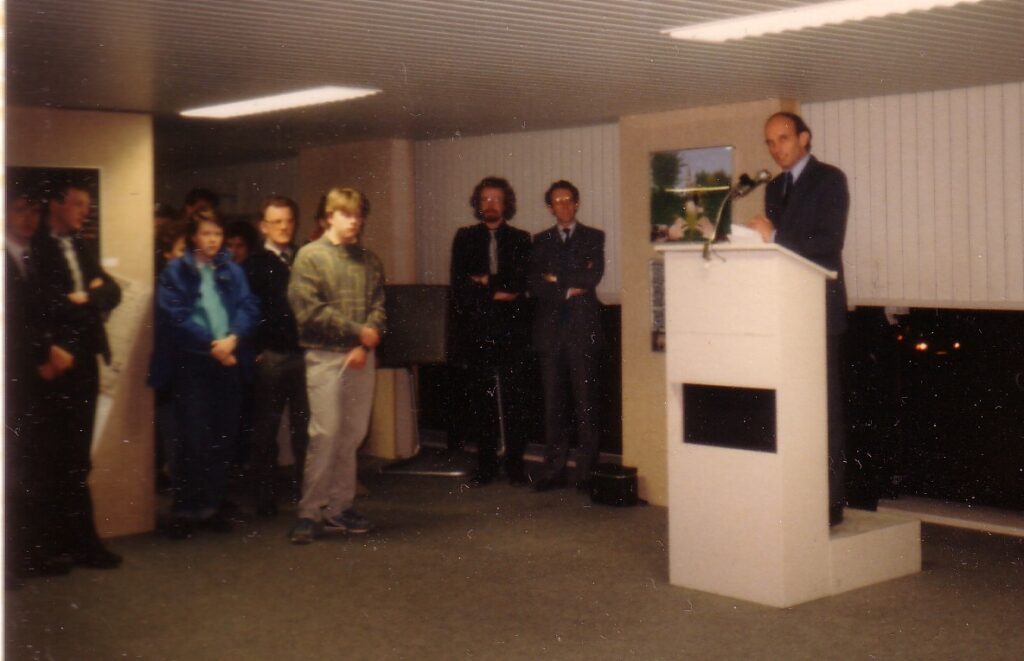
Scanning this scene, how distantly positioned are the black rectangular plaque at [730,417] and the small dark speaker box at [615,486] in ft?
5.87

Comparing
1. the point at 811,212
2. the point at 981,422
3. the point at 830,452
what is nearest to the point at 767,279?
the point at 811,212

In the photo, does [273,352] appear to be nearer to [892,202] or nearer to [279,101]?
[279,101]

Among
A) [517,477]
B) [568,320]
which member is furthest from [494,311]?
[517,477]

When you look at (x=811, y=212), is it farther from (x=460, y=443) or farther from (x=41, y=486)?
(x=460, y=443)

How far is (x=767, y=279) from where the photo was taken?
440 centimetres

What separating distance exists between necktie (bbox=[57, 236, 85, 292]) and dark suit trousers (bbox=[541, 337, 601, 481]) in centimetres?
284

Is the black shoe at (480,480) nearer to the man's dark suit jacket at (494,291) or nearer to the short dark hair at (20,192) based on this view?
the man's dark suit jacket at (494,291)

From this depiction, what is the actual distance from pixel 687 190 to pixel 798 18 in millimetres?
2484

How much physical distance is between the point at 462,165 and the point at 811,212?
13.9 feet

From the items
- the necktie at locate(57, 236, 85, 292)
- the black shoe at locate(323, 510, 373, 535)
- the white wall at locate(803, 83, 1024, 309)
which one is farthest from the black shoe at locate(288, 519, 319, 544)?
the white wall at locate(803, 83, 1024, 309)

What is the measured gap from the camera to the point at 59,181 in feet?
18.9

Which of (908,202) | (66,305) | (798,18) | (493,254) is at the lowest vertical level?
(66,305)

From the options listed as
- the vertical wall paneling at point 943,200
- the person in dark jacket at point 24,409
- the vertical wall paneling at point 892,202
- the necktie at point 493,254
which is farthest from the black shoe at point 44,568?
the vertical wall paneling at point 943,200

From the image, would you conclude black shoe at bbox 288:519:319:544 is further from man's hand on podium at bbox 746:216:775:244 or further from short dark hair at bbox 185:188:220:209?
man's hand on podium at bbox 746:216:775:244
